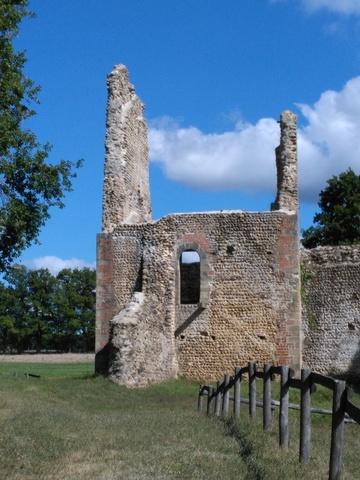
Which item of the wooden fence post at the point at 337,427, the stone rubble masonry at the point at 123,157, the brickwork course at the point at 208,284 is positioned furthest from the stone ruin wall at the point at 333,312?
the wooden fence post at the point at 337,427

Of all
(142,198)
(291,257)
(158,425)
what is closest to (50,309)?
(142,198)

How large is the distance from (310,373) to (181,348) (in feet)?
53.3

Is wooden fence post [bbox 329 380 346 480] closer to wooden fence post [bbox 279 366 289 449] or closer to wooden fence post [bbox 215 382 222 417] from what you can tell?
wooden fence post [bbox 279 366 289 449]

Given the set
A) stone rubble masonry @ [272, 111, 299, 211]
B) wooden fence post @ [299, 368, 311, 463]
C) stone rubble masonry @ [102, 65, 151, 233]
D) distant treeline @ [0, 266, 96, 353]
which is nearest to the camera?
wooden fence post @ [299, 368, 311, 463]

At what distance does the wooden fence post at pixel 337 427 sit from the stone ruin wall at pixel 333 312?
A: 1935cm

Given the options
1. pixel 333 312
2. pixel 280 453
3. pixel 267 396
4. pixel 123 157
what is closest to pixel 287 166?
pixel 333 312

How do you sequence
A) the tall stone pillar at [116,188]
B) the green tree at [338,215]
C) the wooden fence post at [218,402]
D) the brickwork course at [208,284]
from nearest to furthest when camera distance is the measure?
the wooden fence post at [218,402] → the brickwork course at [208,284] → the tall stone pillar at [116,188] → the green tree at [338,215]

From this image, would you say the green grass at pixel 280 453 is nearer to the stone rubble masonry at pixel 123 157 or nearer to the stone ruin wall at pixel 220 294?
the stone ruin wall at pixel 220 294

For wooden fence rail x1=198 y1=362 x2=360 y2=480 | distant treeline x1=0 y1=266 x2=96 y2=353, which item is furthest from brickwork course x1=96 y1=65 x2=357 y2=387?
distant treeline x1=0 y1=266 x2=96 y2=353

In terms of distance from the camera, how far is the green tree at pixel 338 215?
1690 inches

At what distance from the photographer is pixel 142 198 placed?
29.3 m

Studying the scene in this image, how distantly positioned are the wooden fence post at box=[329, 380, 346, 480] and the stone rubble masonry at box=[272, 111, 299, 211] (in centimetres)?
1839

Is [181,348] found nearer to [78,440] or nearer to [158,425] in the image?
[158,425]

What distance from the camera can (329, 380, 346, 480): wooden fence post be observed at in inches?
304
